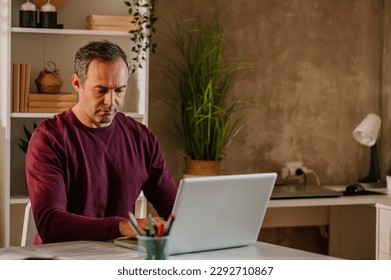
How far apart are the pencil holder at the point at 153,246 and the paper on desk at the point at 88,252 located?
261 mm

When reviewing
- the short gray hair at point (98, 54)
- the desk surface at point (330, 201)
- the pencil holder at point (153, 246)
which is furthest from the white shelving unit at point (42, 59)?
the pencil holder at point (153, 246)

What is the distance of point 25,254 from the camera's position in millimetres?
2082

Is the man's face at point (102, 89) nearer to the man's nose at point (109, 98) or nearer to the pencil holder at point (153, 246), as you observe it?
the man's nose at point (109, 98)

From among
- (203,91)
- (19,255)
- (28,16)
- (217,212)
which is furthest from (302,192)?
(19,255)

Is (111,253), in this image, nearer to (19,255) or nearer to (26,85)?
(19,255)

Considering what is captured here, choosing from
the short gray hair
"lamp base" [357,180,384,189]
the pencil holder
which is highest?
the short gray hair

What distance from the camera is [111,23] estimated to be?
3789mm

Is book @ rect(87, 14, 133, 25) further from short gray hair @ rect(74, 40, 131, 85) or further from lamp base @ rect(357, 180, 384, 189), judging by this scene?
lamp base @ rect(357, 180, 384, 189)

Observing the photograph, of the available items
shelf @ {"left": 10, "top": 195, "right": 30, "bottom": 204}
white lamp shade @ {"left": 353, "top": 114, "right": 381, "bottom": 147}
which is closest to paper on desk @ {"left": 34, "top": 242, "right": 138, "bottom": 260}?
shelf @ {"left": 10, "top": 195, "right": 30, "bottom": 204}

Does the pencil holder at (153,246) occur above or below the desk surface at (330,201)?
above

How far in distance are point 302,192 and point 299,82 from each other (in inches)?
28.4

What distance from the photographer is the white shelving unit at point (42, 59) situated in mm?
3687

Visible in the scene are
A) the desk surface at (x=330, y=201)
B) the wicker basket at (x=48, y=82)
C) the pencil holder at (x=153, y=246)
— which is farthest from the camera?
the desk surface at (x=330, y=201)

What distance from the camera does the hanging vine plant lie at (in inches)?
147
